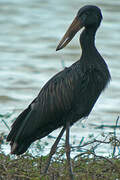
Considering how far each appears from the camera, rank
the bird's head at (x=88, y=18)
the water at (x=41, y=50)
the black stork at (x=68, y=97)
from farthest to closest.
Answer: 1. the water at (x=41, y=50)
2. the bird's head at (x=88, y=18)
3. the black stork at (x=68, y=97)

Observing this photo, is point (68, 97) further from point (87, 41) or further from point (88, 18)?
point (88, 18)

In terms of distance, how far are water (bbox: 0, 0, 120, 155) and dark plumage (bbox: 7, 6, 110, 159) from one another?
3.20 meters

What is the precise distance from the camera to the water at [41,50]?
524 inches

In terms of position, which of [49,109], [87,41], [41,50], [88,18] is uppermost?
[88,18]

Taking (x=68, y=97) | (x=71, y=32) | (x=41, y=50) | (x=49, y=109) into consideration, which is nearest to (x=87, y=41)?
(x=71, y=32)

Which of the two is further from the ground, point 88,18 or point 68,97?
point 88,18

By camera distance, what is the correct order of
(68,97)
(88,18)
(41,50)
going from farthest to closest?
(41,50) < (88,18) < (68,97)

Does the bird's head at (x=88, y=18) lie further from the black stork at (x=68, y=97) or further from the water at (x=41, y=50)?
the water at (x=41, y=50)

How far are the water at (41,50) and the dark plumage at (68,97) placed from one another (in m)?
3.20

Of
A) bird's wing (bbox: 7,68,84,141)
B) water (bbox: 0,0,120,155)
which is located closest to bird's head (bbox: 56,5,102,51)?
bird's wing (bbox: 7,68,84,141)

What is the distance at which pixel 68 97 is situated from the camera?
24.9 ft

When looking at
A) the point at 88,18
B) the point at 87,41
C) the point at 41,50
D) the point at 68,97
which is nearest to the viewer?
the point at 68,97

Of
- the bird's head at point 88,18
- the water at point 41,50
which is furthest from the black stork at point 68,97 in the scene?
the water at point 41,50

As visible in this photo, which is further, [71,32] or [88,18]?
[71,32]
